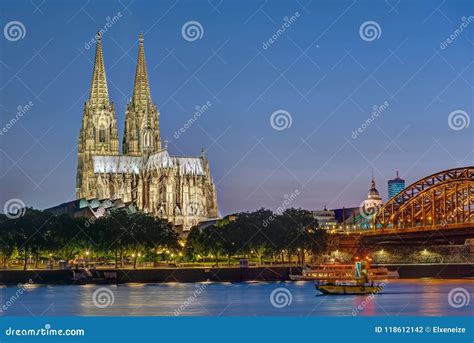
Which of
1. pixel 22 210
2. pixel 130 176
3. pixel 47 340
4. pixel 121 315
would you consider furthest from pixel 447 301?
pixel 130 176

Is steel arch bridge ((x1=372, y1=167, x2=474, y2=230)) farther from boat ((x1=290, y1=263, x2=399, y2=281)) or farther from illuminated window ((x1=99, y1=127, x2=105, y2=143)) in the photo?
illuminated window ((x1=99, y1=127, x2=105, y2=143))

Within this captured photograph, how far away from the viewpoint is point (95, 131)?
150 meters

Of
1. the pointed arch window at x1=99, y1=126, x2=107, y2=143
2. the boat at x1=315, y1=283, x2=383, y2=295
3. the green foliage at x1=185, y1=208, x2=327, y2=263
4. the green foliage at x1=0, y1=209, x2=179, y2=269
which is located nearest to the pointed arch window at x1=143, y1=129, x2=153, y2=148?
the pointed arch window at x1=99, y1=126, x2=107, y2=143

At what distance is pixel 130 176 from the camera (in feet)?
483

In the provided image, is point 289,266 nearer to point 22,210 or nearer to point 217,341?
point 22,210

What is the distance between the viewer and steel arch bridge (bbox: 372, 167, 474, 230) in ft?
343

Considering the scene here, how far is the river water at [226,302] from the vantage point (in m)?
56.2

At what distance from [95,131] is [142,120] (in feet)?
21.9

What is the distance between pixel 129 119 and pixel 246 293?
84.0 meters

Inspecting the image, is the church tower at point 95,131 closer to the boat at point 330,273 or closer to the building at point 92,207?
the building at point 92,207

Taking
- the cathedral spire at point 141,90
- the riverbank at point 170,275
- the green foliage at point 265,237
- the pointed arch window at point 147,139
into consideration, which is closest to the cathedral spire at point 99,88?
the cathedral spire at point 141,90

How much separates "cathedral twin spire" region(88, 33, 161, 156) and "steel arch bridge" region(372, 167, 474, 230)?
4285 centimetres

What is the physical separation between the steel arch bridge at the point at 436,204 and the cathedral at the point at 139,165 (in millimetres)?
31088

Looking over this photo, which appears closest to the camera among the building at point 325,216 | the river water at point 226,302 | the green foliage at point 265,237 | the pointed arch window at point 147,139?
the river water at point 226,302
